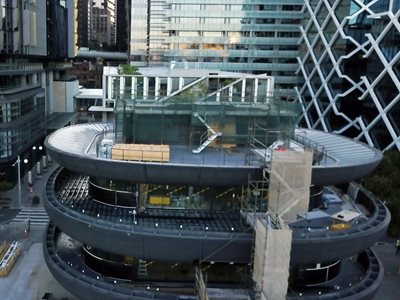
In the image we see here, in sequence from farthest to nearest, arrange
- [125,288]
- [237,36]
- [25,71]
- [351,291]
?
1. [237,36]
2. [25,71]
3. [351,291]
4. [125,288]

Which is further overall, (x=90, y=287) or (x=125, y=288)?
(x=90, y=287)

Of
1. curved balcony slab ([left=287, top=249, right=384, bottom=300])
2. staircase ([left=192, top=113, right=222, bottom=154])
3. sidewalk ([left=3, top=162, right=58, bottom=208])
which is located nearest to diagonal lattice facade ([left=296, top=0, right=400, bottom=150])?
curved balcony slab ([left=287, top=249, right=384, bottom=300])

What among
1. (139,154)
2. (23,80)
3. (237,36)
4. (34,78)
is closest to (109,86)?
(34,78)

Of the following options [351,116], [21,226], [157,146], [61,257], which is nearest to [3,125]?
[21,226]

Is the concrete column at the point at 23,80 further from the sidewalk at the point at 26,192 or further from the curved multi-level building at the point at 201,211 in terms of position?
the curved multi-level building at the point at 201,211

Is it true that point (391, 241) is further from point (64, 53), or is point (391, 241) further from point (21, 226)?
point (64, 53)

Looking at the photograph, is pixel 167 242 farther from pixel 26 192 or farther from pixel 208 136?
pixel 26 192
